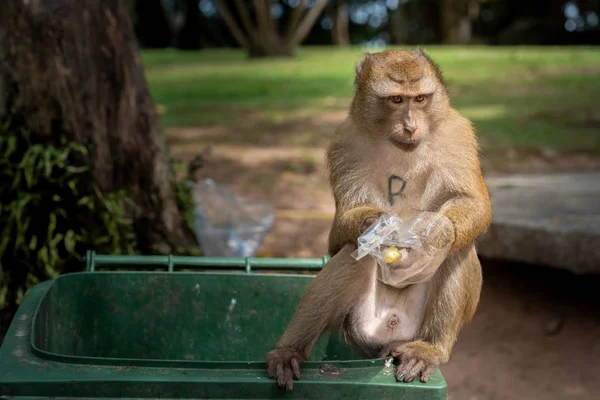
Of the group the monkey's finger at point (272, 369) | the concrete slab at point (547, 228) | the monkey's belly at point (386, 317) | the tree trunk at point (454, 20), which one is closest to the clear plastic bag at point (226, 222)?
the concrete slab at point (547, 228)

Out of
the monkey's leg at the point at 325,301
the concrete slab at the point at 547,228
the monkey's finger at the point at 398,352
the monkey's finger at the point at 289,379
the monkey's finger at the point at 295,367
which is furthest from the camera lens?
the concrete slab at the point at 547,228

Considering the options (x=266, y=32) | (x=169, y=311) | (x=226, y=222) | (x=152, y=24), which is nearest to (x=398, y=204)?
(x=169, y=311)

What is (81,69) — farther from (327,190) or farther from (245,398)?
(327,190)

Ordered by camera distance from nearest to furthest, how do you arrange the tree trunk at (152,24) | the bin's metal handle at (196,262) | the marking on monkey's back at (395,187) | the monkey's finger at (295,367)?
the monkey's finger at (295,367), the marking on monkey's back at (395,187), the bin's metal handle at (196,262), the tree trunk at (152,24)

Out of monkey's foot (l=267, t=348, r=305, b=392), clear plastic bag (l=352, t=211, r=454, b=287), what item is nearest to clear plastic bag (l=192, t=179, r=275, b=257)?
clear plastic bag (l=352, t=211, r=454, b=287)

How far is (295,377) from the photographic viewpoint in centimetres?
252

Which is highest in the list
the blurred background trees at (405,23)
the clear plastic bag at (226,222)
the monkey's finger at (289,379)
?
the monkey's finger at (289,379)

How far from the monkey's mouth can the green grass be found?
222 inches

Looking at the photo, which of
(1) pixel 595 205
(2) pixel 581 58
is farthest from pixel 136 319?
(2) pixel 581 58

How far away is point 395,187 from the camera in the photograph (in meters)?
3.41

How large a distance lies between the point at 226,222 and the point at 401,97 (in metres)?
2.69

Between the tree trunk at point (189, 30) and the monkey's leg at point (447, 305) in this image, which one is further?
the tree trunk at point (189, 30)

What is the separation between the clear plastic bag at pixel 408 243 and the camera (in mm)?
2980

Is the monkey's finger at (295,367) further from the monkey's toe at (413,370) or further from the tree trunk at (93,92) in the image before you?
the tree trunk at (93,92)
